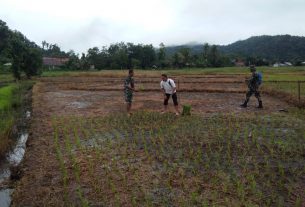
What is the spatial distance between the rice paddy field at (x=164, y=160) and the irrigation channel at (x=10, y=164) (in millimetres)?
203

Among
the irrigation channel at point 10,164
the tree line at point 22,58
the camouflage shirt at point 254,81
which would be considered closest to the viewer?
the irrigation channel at point 10,164

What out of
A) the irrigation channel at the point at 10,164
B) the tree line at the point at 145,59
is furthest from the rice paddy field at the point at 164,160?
the tree line at the point at 145,59

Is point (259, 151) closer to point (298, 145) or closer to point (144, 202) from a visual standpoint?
point (298, 145)

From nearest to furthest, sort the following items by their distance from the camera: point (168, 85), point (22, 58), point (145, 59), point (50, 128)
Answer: point (50, 128), point (168, 85), point (22, 58), point (145, 59)

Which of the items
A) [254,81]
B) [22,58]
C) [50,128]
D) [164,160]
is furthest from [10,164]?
[22,58]

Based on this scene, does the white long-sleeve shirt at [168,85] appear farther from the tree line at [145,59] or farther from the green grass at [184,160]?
the tree line at [145,59]

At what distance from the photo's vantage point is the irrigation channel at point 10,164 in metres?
Answer: 6.03

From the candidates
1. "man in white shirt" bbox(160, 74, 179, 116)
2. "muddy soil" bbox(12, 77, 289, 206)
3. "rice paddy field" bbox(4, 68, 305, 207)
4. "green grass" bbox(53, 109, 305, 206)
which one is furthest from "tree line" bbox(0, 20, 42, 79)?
"man in white shirt" bbox(160, 74, 179, 116)

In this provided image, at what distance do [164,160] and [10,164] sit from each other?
3.44 meters

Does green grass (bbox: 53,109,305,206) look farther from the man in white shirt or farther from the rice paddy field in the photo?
the man in white shirt

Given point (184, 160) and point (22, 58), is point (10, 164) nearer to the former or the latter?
point (184, 160)

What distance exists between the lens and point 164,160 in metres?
7.34

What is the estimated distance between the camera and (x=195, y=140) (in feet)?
29.3

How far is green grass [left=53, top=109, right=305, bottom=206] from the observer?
557 centimetres
